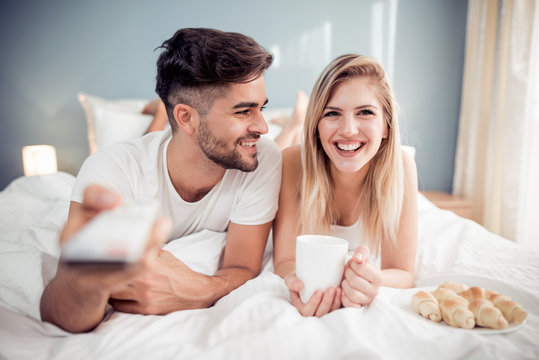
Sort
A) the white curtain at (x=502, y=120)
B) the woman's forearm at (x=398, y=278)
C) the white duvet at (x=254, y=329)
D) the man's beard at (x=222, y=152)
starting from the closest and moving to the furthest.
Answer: the white duvet at (x=254, y=329) → the woman's forearm at (x=398, y=278) → the man's beard at (x=222, y=152) → the white curtain at (x=502, y=120)

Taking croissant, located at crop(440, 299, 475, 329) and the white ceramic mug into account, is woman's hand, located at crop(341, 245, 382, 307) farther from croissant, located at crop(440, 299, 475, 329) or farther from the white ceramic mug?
croissant, located at crop(440, 299, 475, 329)

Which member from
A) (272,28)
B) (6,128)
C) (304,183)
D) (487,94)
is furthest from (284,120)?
(6,128)

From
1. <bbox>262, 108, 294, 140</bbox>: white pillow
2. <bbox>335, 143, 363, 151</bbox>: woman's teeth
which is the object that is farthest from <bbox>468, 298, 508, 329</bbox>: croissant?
<bbox>262, 108, 294, 140</bbox>: white pillow

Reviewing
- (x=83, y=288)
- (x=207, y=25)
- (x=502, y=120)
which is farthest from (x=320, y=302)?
(x=207, y=25)

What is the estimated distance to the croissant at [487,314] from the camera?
2.14 feet

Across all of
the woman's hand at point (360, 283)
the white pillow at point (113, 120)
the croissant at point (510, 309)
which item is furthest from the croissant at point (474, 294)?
the white pillow at point (113, 120)

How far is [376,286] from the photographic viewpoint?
768mm

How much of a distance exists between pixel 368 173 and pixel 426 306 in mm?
671

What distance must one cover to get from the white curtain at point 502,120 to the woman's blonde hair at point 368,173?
5.27 ft

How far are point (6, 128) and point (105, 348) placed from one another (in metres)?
2.84

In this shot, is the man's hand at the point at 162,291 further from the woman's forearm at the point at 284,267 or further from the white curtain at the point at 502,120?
A: the white curtain at the point at 502,120

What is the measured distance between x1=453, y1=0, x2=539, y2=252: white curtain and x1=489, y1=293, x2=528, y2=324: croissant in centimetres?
197

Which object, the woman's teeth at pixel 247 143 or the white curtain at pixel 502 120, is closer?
the woman's teeth at pixel 247 143

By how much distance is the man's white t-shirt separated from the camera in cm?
105
